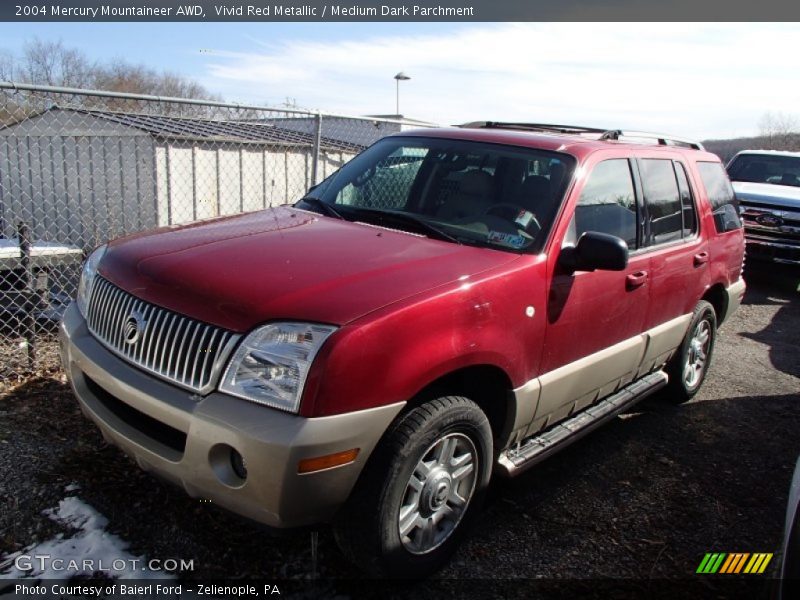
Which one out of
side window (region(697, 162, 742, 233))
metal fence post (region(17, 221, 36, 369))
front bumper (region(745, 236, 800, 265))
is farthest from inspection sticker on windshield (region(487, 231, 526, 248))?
front bumper (region(745, 236, 800, 265))

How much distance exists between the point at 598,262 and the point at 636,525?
4.74 ft

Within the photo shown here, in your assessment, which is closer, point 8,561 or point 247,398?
point 247,398

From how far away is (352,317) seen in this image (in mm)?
2271

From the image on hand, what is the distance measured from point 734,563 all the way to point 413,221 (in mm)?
2327

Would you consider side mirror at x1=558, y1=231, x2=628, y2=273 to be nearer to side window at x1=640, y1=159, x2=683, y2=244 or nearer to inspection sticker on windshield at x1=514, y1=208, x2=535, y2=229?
inspection sticker on windshield at x1=514, y1=208, x2=535, y2=229

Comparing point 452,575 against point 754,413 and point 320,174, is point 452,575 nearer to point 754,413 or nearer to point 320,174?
point 754,413

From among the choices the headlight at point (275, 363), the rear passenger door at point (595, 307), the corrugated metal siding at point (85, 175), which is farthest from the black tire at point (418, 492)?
the corrugated metal siding at point (85, 175)

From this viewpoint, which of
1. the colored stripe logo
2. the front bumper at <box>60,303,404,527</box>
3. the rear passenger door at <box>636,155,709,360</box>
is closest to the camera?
the front bumper at <box>60,303,404,527</box>

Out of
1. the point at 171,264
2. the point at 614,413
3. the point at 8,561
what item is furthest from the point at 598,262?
the point at 8,561

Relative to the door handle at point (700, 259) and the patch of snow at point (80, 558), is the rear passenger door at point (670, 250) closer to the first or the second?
the door handle at point (700, 259)

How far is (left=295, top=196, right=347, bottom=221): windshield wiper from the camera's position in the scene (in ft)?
11.9

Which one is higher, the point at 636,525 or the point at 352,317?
the point at 352,317

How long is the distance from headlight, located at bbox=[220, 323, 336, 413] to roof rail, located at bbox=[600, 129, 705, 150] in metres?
2.60

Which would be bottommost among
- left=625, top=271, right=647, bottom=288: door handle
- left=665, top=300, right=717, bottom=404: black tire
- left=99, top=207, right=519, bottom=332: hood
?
left=665, top=300, right=717, bottom=404: black tire
